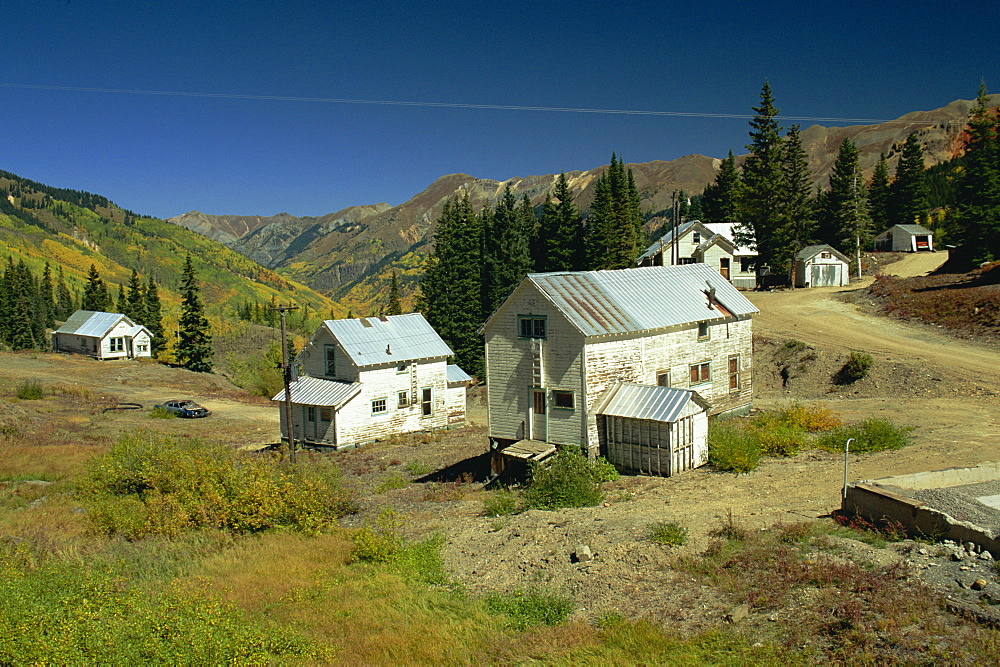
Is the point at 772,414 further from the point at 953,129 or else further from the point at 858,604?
the point at 953,129

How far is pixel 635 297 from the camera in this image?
84.9 feet

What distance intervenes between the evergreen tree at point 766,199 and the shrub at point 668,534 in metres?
49.5

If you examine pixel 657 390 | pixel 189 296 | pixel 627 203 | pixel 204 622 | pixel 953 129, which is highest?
pixel 953 129

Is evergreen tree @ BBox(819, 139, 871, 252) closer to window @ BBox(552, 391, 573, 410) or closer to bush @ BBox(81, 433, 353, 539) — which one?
window @ BBox(552, 391, 573, 410)

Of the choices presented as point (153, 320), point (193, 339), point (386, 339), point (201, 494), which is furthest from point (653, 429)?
point (153, 320)

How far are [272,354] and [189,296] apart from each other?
10209mm

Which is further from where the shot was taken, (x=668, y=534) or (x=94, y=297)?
(x=94, y=297)

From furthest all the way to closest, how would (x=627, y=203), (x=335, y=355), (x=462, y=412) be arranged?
(x=627, y=203)
(x=462, y=412)
(x=335, y=355)

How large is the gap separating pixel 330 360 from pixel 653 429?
19750mm

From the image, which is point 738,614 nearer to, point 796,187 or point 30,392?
point 30,392

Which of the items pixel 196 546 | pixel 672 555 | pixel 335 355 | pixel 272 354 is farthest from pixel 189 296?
pixel 672 555

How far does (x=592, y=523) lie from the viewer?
1648cm

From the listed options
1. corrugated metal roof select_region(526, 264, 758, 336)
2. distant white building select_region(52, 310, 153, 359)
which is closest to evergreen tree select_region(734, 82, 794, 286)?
corrugated metal roof select_region(526, 264, 758, 336)

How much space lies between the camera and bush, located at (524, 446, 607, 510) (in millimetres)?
19344
